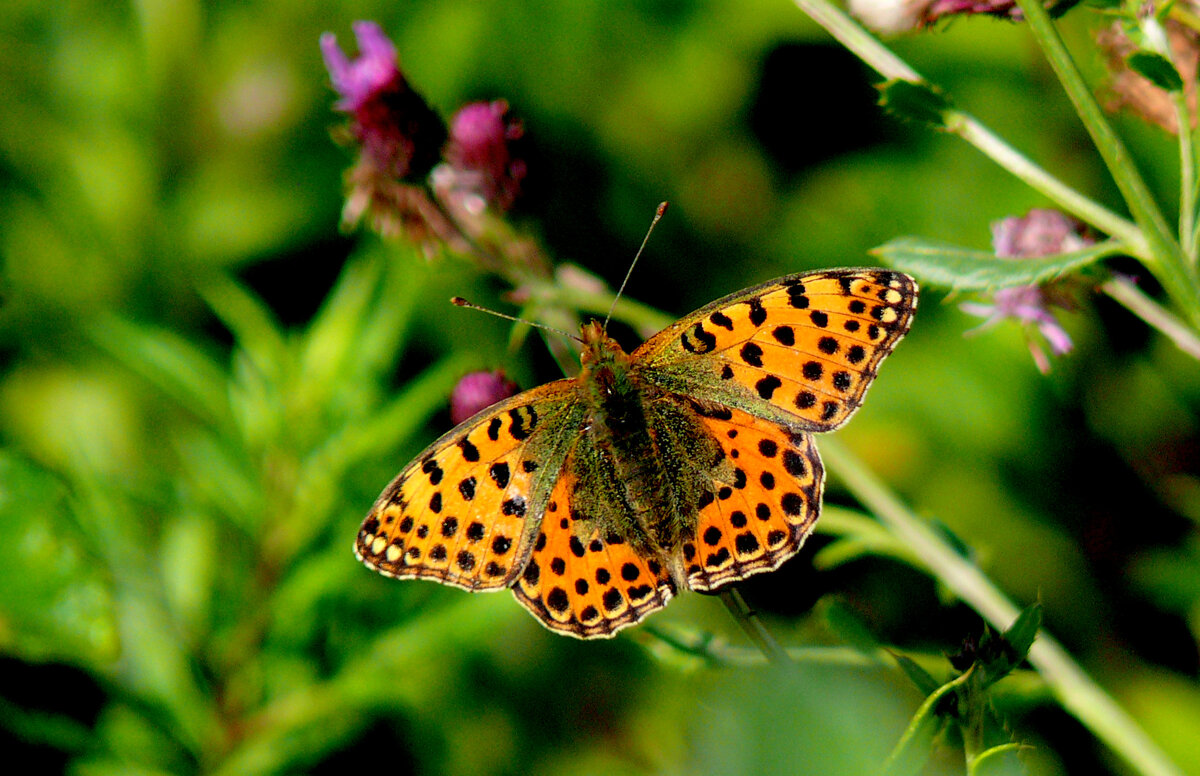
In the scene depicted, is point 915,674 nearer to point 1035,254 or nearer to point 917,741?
point 917,741

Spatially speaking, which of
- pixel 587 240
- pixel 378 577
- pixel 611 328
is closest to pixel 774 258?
pixel 587 240

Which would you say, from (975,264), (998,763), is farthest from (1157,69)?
(998,763)

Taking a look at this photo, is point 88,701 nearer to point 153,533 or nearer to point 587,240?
point 153,533

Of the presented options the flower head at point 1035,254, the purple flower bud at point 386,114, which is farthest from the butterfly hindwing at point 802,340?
the purple flower bud at point 386,114

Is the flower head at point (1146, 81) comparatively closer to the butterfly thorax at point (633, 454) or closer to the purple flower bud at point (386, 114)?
the butterfly thorax at point (633, 454)

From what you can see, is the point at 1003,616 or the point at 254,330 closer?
the point at 1003,616

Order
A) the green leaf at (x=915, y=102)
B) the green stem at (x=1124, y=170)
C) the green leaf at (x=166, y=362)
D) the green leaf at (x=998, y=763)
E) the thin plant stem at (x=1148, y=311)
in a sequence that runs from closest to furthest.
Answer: the green leaf at (x=998, y=763) < the green stem at (x=1124, y=170) < the green leaf at (x=915, y=102) < the thin plant stem at (x=1148, y=311) < the green leaf at (x=166, y=362)
